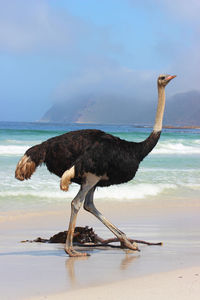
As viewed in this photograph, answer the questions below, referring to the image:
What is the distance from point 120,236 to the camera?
19.9 feet

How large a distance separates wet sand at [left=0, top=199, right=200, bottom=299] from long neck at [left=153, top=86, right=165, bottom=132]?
117cm

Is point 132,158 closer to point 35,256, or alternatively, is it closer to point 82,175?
point 82,175

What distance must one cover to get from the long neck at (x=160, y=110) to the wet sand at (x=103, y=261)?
117cm

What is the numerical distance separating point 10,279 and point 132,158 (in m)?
1.85

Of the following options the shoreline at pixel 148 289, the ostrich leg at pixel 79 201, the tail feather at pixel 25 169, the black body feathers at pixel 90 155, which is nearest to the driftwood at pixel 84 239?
the ostrich leg at pixel 79 201

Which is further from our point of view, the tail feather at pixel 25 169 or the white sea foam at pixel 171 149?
the white sea foam at pixel 171 149

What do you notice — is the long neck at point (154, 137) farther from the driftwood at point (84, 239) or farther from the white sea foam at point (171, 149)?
the white sea foam at point (171, 149)

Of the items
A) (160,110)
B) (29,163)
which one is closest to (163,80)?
(160,110)

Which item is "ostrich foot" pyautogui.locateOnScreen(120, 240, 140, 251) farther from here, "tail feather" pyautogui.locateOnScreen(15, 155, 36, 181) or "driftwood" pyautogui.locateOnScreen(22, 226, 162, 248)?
"tail feather" pyautogui.locateOnScreen(15, 155, 36, 181)

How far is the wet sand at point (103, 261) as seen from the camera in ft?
13.9

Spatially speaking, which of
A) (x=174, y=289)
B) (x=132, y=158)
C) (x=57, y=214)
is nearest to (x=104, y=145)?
Answer: (x=132, y=158)

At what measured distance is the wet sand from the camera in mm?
4250

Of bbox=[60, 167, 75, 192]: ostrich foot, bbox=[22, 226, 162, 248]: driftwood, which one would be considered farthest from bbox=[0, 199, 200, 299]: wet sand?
bbox=[60, 167, 75, 192]: ostrich foot

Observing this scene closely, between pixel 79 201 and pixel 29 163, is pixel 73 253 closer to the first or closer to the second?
pixel 79 201
